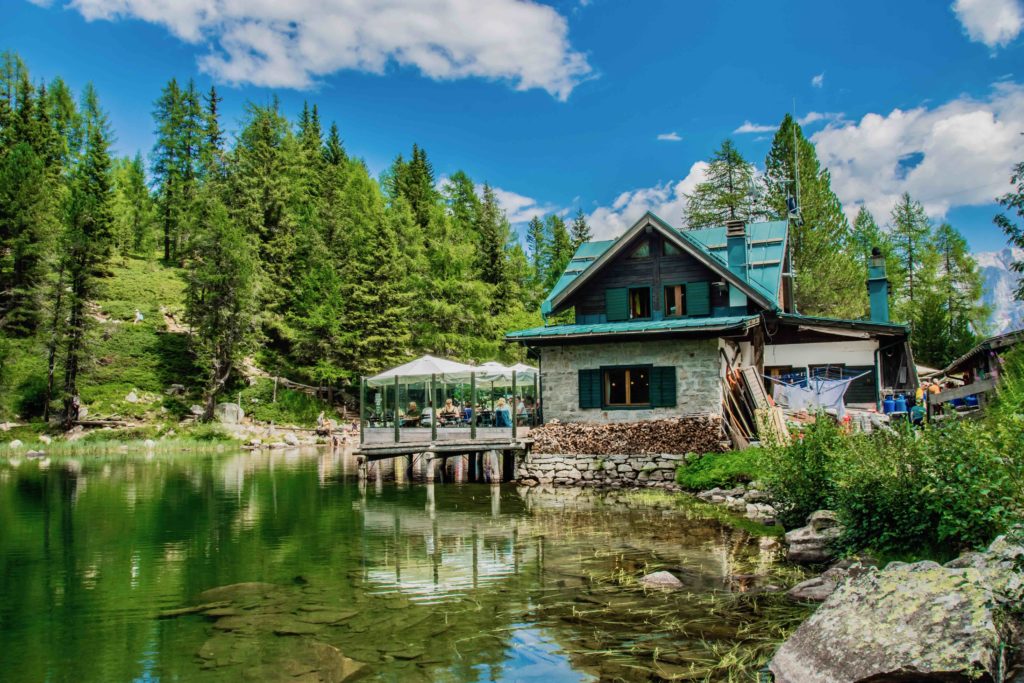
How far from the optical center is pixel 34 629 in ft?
28.7

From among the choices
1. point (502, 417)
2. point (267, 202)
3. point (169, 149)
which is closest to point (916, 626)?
point (502, 417)

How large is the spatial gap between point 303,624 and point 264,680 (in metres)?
1.77

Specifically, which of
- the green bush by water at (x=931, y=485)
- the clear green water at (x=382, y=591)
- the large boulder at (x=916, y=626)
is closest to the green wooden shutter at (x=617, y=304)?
the clear green water at (x=382, y=591)

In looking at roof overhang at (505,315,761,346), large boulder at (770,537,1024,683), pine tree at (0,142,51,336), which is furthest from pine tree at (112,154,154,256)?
large boulder at (770,537,1024,683)

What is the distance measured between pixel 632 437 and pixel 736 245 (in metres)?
9.53

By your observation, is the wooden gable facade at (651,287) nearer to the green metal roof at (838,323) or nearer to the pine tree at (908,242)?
the green metal roof at (838,323)

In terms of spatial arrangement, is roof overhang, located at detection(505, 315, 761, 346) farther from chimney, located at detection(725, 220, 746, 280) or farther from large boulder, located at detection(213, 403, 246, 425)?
large boulder, located at detection(213, 403, 246, 425)

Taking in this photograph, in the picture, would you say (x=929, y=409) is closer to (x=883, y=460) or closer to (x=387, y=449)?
(x=883, y=460)

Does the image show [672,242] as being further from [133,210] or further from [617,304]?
[133,210]

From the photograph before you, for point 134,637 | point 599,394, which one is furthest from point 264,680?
point 599,394

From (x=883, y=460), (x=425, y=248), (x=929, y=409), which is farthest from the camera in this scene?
(x=425, y=248)

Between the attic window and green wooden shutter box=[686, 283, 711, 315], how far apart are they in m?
1.90

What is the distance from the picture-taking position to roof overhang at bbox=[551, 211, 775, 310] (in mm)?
23594

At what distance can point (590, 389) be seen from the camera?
76.4 feet
